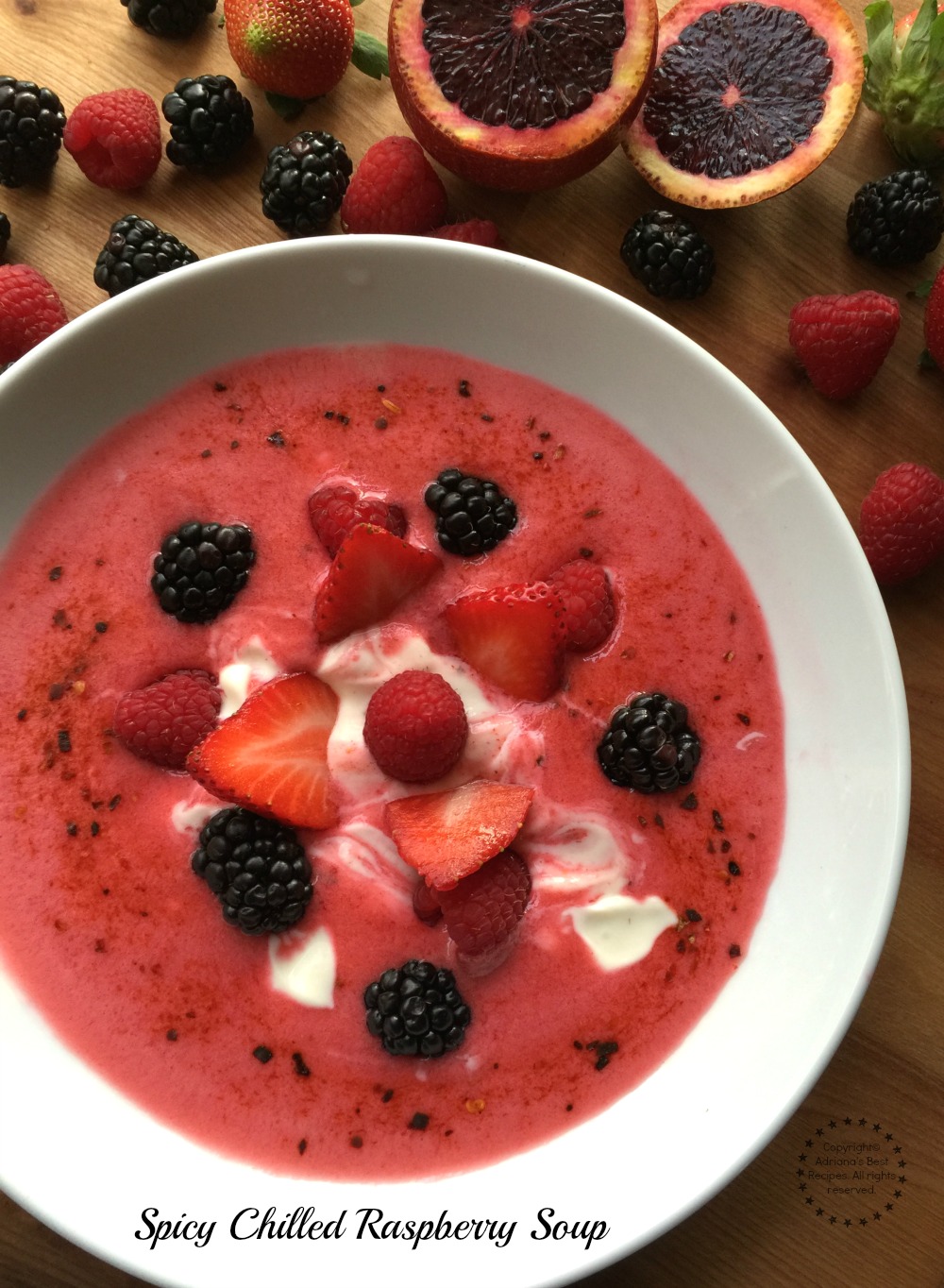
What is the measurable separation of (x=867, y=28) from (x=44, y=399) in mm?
1836

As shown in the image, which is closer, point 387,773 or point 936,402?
point 387,773

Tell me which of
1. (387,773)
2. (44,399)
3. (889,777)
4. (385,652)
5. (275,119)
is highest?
(275,119)

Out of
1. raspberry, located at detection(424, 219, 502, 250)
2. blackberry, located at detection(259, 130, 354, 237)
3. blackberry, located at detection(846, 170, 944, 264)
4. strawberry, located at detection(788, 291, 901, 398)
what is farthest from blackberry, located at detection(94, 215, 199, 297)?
blackberry, located at detection(846, 170, 944, 264)

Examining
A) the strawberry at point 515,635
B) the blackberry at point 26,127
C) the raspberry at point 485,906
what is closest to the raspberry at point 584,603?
the strawberry at point 515,635

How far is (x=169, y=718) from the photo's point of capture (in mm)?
1902

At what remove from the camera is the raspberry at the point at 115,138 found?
2.12 metres

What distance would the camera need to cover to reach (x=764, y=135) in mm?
2105

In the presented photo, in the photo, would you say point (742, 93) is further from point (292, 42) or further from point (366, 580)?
point (366, 580)

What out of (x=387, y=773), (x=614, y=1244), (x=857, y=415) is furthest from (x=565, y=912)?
(x=857, y=415)

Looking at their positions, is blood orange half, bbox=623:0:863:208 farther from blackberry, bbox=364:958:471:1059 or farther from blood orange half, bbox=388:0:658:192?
blackberry, bbox=364:958:471:1059

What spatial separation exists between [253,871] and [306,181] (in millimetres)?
1369

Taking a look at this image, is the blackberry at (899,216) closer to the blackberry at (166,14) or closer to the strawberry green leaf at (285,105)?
the strawberry green leaf at (285,105)

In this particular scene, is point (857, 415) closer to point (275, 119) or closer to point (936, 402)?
point (936, 402)

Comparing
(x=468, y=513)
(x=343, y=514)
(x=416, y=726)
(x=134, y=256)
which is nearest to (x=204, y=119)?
(x=134, y=256)
